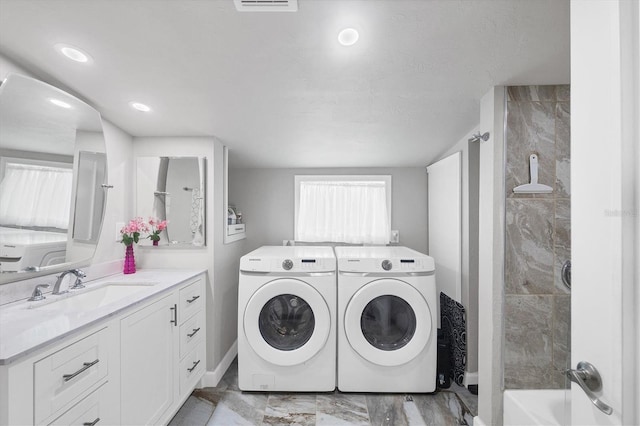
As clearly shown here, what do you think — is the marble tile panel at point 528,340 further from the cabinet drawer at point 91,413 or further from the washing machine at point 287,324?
the cabinet drawer at point 91,413

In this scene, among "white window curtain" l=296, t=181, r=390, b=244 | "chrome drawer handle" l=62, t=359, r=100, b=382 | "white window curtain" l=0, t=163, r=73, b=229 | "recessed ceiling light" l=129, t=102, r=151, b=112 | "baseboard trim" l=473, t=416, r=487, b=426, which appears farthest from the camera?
"white window curtain" l=296, t=181, r=390, b=244

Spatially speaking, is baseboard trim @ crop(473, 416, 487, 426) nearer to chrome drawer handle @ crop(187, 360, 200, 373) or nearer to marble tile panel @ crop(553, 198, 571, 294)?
marble tile panel @ crop(553, 198, 571, 294)

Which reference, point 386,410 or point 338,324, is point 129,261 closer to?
point 338,324

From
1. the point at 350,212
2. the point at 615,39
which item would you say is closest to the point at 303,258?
the point at 350,212

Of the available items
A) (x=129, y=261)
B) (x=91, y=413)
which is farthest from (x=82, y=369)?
(x=129, y=261)

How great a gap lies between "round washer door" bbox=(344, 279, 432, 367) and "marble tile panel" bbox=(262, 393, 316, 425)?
0.51 metres

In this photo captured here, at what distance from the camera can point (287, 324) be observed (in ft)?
7.03

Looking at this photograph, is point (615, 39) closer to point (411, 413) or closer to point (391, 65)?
point (391, 65)

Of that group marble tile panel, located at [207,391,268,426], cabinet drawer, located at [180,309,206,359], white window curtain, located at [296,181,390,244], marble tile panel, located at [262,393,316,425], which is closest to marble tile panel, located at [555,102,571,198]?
white window curtain, located at [296,181,390,244]

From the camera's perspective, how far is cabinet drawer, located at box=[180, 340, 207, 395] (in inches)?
73.4

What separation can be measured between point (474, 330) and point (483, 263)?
794 millimetres

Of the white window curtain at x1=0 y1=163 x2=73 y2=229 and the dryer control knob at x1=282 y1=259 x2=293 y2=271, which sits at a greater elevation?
the white window curtain at x1=0 y1=163 x2=73 y2=229

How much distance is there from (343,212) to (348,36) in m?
2.01

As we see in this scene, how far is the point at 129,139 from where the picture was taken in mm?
2223
